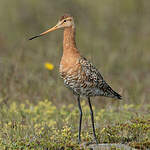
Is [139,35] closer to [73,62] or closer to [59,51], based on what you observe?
[59,51]

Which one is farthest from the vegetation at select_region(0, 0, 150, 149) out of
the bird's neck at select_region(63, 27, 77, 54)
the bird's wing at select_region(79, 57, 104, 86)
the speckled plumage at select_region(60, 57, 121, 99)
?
the bird's neck at select_region(63, 27, 77, 54)

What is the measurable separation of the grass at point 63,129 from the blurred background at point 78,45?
27.2 inches

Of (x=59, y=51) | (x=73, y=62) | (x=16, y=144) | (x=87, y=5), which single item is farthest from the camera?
(x=87, y=5)

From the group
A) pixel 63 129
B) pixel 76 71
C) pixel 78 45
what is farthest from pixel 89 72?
pixel 78 45

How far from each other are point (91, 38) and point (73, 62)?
7.18 meters

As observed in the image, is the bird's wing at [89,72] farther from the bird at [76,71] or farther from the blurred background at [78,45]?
the blurred background at [78,45]

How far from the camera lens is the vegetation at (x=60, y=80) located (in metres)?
5.88

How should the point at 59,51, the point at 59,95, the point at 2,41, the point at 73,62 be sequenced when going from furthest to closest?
the point at 2,41 → the point at 59,51 → the point at 59,95 → the point at 73,62

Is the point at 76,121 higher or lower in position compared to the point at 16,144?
higher

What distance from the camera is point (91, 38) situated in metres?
12.9

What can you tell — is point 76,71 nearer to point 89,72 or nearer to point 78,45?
→ point 89,72

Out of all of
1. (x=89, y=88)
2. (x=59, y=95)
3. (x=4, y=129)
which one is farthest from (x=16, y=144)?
(x=59, y=95)

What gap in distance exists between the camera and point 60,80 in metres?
9.16

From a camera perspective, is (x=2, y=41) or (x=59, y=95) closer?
(x=59, y=95)
